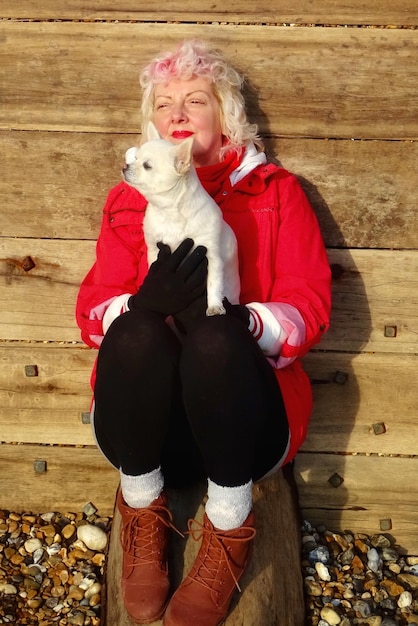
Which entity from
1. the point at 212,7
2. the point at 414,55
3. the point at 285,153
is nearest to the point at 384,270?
the point at 285,153

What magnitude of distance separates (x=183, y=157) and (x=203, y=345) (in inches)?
19.7

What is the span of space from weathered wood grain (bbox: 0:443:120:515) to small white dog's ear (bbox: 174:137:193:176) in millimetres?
1395

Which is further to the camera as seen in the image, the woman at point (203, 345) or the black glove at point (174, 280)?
the black glove at point (174, 280)

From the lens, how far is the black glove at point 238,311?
1.81 metres

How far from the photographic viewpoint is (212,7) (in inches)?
87.4

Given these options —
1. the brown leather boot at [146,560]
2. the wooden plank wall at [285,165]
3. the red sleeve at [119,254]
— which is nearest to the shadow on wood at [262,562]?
the brown leather boot at [146,560]

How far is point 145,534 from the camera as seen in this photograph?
72.2 inches

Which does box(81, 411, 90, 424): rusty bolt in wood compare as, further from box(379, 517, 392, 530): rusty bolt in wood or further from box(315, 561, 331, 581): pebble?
box(379, 517, 392, 530): rusty bolt in wood

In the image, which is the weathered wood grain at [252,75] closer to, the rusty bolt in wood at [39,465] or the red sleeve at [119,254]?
the red sleeve at [119,254]

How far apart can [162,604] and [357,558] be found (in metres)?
1.08

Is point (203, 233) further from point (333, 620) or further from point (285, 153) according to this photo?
point (333, 620)

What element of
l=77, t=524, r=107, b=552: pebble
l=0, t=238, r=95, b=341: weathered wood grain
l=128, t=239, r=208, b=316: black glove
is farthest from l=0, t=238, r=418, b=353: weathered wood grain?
l=77, t=524, r=107, b=552: pebble

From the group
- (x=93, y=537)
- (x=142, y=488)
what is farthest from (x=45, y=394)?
(x=142, y=488)

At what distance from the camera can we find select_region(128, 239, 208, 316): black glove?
178cm
